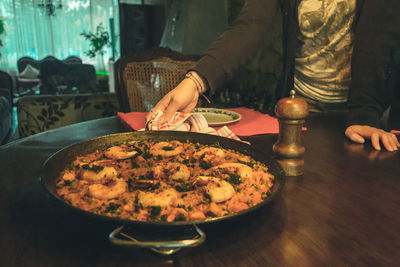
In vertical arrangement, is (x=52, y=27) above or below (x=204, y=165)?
above

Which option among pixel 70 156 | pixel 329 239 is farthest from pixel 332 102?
pixel 70 156

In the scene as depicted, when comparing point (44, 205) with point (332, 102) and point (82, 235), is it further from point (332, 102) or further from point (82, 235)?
point (332, 102)

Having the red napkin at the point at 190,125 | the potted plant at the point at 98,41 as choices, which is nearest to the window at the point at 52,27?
the potted plant at the point at 98,41

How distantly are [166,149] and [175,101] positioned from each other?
0.35m

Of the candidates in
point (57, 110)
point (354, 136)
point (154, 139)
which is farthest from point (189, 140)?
point (57, 110)

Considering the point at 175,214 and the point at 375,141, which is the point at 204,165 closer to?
the point at 175,214

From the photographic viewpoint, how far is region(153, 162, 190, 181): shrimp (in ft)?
2.54

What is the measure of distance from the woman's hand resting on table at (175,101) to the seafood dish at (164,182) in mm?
239

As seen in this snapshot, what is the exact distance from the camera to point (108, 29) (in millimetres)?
11859

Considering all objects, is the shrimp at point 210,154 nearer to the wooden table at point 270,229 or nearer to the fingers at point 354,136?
the wooden table at point 270,229

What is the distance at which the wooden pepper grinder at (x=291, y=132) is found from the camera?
2.92 feet

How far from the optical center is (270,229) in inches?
25.3

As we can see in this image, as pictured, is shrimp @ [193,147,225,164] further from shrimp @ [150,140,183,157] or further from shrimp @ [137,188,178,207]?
shrimp @ [137,188,178,207]

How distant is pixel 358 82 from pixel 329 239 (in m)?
1.15
